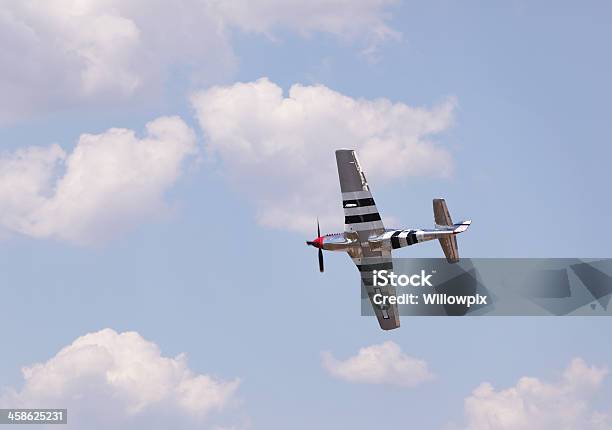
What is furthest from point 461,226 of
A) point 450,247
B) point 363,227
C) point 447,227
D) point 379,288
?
point 379,288

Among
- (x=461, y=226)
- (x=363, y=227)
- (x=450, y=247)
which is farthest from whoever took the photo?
(x=450, y=247)

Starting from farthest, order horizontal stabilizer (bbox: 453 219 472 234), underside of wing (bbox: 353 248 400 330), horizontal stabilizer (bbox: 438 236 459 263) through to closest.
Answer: underside of wing (bbox: 353 248 400 330), horizontal stabilizer (bbox: 438 236 459 263), horizontal stabilizer (bbox: 453 219 472 234)

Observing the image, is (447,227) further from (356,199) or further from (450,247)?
(356,199)

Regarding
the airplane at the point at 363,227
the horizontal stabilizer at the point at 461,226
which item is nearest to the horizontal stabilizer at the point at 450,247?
the airplane at the point at 363,227

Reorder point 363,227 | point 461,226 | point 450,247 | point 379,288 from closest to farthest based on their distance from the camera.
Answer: point 461,226, point 363,227, point 450,247, point 379,288

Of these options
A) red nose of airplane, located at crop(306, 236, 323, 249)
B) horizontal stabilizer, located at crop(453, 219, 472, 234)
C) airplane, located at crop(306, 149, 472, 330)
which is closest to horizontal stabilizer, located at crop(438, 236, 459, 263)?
airplane, located at crop(306, 149, 472, 330)

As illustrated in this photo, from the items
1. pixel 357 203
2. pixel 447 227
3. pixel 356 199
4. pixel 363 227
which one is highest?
pixel 356 199

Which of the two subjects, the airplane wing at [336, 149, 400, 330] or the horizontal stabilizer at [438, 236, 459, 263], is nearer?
the airplane wing at [336, 149, 400, 330]

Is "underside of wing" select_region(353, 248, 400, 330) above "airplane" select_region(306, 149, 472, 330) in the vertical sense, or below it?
below

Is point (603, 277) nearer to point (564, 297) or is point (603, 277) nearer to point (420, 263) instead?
point (564, 297)

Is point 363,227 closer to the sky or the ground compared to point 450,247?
closer to the sky

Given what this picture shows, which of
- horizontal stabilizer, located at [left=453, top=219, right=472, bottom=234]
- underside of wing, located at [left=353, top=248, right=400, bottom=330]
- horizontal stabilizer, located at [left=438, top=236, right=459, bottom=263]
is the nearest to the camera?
horizontal stabilizer, located at [left=453, top=219, right=472, bottom=234]

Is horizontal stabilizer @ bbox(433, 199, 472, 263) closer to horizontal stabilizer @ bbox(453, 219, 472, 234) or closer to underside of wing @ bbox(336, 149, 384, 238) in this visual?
horizontal stabilizer @ bbox(453, 219, 472, 234)

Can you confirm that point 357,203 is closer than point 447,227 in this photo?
No
